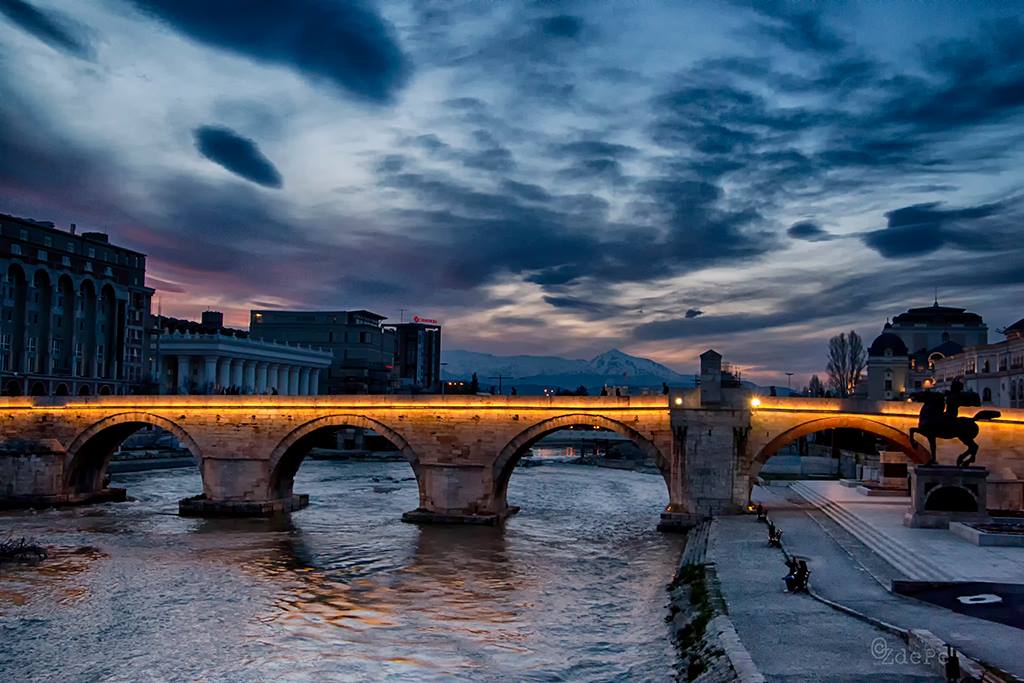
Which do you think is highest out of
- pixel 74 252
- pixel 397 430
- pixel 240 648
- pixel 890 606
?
pixel 74 252

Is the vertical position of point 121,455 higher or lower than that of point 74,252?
lower

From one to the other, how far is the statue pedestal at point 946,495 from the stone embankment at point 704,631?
7854 mm

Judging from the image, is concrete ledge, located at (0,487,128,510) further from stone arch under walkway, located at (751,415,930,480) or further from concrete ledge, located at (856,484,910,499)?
concrete ledge, located at (856,484,910,499)

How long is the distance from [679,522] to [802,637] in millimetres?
23527

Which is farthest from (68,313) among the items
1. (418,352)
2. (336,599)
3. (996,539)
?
(418,352)

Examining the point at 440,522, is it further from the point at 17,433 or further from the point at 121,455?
the point at 121,455

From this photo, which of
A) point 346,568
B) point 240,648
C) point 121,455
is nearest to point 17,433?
point 121,455

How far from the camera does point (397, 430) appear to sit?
46344 millimetres

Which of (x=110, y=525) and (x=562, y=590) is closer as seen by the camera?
(x=562, y=590)

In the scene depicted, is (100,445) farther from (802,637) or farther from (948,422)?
(802,637)

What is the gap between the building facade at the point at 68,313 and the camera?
7675cm

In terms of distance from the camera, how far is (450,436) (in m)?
45.2

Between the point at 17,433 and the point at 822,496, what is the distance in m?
47.4

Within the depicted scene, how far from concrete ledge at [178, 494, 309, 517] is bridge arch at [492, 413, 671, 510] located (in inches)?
501
